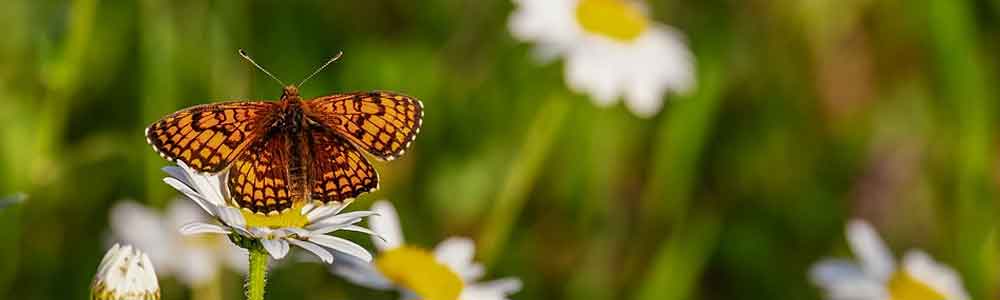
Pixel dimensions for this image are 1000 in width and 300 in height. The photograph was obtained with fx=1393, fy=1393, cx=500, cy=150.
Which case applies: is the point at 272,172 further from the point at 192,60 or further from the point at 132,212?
the point at 192,60

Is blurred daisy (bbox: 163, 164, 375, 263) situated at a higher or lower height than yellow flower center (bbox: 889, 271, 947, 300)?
lower

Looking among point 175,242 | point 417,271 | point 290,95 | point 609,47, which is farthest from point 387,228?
point 609,47

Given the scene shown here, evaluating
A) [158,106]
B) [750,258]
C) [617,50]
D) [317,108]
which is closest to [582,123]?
[617,50]

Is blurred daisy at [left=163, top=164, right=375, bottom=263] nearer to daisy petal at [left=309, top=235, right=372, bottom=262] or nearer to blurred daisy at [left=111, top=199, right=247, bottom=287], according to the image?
daisy petal at [left=309, top=235, right=372, bottom=262]

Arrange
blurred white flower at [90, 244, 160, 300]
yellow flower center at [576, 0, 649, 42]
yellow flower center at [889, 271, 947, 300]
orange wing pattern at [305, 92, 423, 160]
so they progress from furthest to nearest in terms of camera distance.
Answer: yellow flower center at [576, 0, 649, 42], yellow flower center at [889, 271, 947, 300], orange wing pattern at [305, 92, 423, 160], blurred white flower at [90, 244, 160, 300]

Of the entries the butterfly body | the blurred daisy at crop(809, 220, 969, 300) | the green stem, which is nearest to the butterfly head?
the butterfly body

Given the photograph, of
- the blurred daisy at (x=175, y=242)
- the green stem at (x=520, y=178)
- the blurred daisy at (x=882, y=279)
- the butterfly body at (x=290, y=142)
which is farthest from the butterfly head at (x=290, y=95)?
the blurred daisy at (x=882, y=279)
